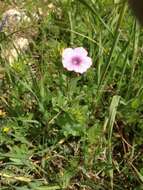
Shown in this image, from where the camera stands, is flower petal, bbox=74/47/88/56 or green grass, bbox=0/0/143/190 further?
flower petal, bbox=74/47/88/56

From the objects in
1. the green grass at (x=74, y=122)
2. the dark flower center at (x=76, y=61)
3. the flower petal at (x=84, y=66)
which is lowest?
the green grass at (x=74, y=122)

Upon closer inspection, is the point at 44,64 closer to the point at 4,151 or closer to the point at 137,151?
the point at 4,151

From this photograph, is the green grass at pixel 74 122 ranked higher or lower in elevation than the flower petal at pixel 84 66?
lower

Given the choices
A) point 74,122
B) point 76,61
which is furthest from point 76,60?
point 74,122

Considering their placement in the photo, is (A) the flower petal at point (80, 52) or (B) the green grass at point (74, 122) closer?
(B) the green grass at point (74, 122)

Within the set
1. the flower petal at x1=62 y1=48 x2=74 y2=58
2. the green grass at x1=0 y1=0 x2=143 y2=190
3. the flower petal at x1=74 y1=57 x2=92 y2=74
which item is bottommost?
the green grass at x1=0 y1=0 x2=143 y2=190

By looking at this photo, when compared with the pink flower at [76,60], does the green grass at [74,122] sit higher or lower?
lower
